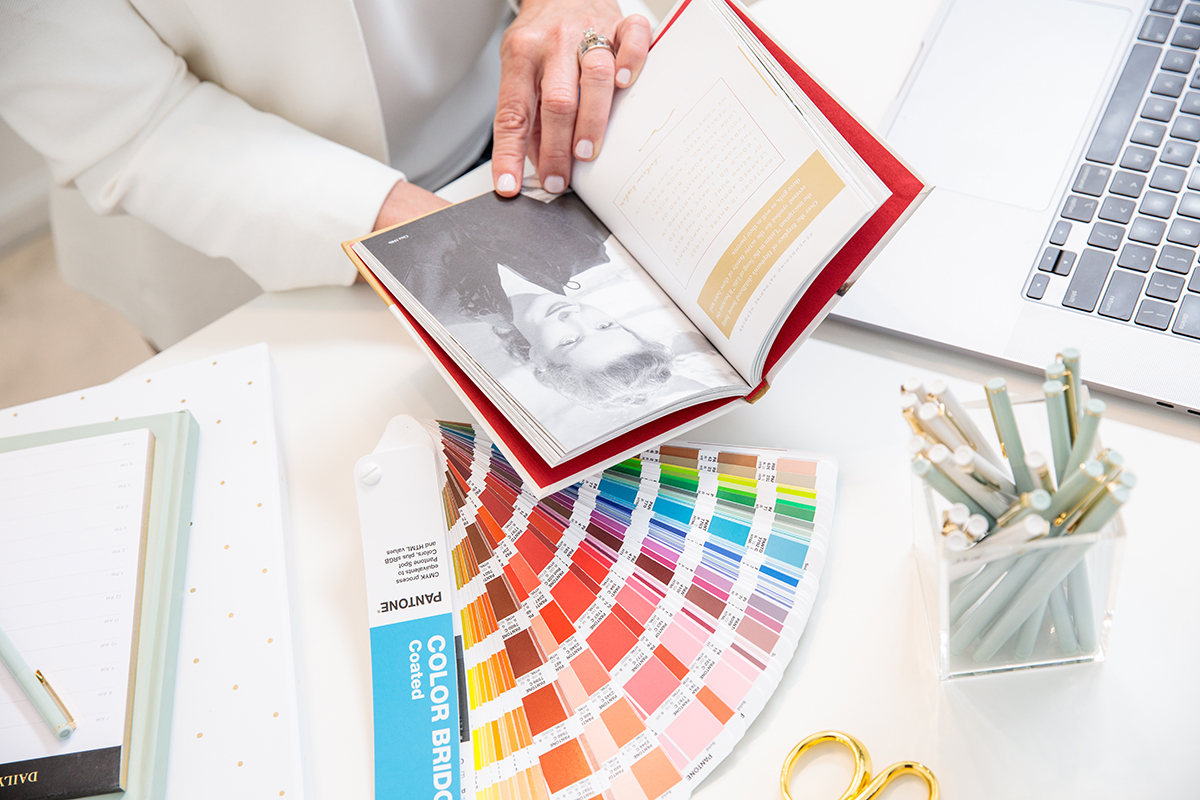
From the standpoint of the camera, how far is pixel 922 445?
1.19 feet

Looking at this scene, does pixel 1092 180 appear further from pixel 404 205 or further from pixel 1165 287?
pixel 404 205

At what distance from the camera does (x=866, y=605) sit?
49 centimetres

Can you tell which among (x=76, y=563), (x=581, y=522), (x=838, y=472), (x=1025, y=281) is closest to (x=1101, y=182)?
(x=1025, y=281)

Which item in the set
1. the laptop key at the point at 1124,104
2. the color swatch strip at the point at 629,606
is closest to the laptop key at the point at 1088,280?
the laptop key at the point at 1124,104

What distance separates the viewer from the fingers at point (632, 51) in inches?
23.3

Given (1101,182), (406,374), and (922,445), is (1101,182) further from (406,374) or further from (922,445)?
(406,374)

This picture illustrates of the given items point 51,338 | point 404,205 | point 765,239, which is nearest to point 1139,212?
point 765,239

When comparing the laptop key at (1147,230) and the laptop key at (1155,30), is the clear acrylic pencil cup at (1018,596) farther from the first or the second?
the laptop key at (1155,30)

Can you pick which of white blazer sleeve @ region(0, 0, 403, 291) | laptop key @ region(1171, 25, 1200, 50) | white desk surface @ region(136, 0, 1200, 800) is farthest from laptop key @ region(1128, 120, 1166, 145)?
white blazer sleeve @ region(0, 0, 403, 291)

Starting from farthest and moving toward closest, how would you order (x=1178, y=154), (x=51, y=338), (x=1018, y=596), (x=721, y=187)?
(x=51, y=338)
(x=1178, y=154)
(x=721, y=187)
(x=1018, y=596)

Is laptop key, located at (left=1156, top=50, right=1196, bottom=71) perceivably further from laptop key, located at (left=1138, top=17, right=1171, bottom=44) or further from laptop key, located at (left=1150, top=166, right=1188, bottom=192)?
laptop key, located at (left=1150, top=166, right=1188, bottom=192)

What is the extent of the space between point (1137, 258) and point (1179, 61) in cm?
23

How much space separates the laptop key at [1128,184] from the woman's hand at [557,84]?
38cm

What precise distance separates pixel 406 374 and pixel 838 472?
0.34 meters
